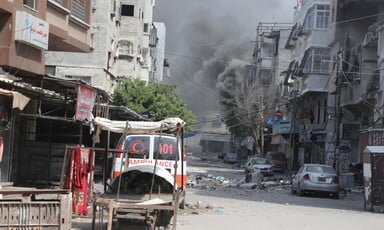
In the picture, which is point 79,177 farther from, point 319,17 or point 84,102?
point 319,17

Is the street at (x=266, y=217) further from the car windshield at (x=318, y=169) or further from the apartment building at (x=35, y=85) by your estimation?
the car windshield at (x=318, y=169)

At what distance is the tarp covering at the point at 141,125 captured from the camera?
1130 centimetres

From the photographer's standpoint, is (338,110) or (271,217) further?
(338,110)

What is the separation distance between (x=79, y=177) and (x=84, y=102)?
12.8 feet

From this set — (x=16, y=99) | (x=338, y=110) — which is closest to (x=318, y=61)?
(x=338, y=110)

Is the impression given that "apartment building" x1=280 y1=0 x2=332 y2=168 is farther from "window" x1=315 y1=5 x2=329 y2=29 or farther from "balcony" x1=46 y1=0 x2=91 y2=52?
"balcony" x1=46 y1=0 x2=91 y2=52

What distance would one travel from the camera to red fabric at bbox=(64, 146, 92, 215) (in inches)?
512

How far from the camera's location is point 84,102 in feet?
54.5

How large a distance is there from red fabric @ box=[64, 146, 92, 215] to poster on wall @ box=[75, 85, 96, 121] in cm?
303

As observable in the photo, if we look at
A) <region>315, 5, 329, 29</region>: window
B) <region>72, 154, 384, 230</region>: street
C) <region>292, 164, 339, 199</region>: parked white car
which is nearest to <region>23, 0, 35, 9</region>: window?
<region>72, 154, 384, 230</region>: street

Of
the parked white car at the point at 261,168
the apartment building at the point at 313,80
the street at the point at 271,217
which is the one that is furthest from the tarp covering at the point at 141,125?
the apartment building at the point at 313,80

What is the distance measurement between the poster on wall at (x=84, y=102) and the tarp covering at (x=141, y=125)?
185 inches

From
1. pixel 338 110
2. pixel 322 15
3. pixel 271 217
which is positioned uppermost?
pixel 322 15

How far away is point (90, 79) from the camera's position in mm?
40125
